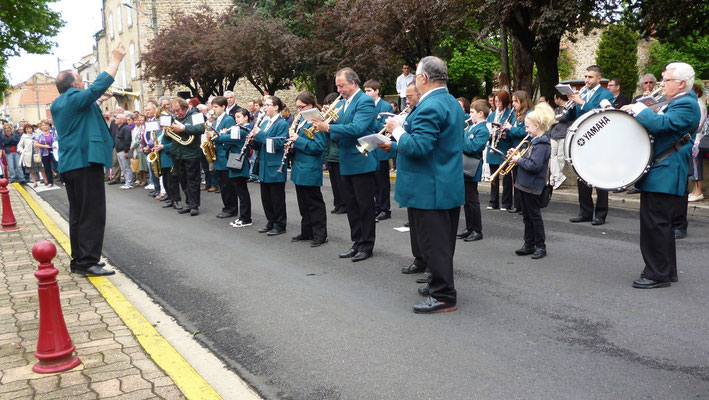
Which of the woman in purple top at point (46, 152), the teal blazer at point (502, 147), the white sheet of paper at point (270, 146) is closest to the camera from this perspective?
the white sheet of paper at point (270, 146)

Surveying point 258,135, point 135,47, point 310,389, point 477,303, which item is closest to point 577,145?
point 477,303

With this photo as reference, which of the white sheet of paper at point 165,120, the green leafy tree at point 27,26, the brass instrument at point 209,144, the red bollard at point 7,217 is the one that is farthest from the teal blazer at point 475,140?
the green leafy tree at point 27,26

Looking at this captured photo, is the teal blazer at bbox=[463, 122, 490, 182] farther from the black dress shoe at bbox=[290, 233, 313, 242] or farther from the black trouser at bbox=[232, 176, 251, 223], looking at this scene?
the black trouser at bbox=[232, 176, 251, 223]

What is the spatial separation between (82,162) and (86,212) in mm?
537

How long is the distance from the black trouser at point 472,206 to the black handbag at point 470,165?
16 centimetres

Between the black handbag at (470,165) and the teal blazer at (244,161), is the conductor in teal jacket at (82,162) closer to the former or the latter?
the teal blazer at (244,161)

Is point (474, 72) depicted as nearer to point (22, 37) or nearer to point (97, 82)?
point (22, 37)

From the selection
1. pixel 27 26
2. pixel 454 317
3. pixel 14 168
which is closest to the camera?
pixel 454 317

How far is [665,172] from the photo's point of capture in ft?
18.6

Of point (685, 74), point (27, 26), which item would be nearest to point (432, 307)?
point (685, 74)

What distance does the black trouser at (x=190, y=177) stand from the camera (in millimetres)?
11273

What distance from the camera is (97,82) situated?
6391 mm

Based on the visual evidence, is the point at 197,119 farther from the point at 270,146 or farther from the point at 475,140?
the point at 475,140

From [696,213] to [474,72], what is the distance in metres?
26.1
